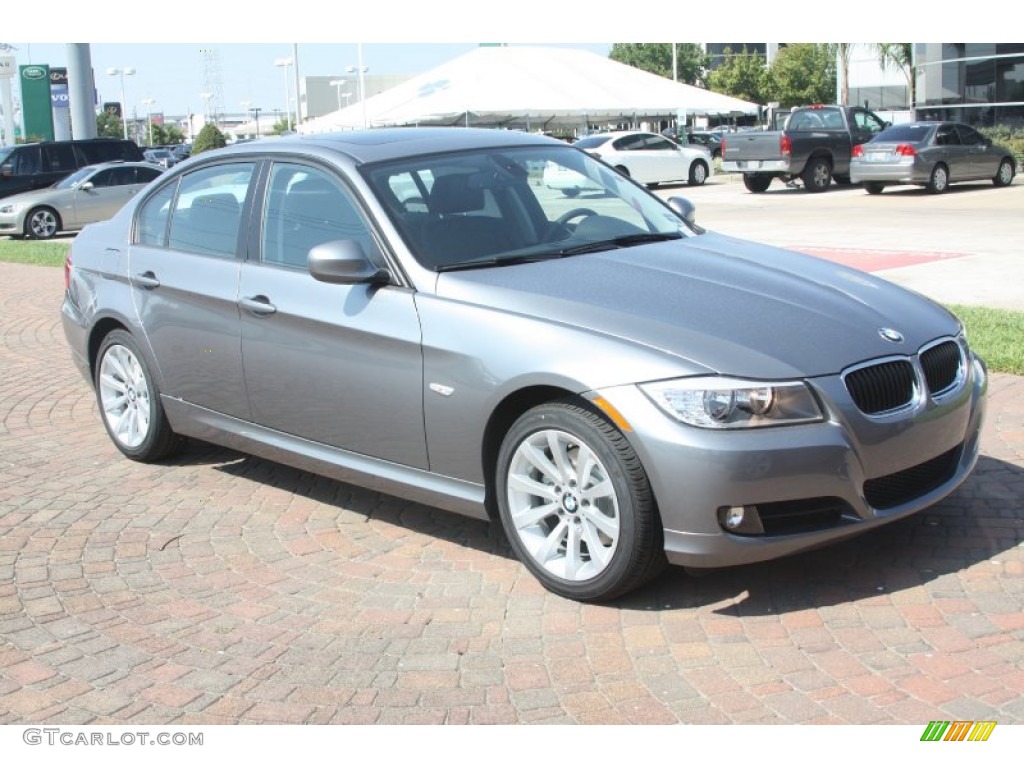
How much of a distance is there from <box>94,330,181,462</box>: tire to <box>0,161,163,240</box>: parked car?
18.7 metres

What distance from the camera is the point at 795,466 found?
13.8 ft

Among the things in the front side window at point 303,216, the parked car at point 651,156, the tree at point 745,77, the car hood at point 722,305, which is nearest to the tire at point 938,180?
the parked car at point 651,156

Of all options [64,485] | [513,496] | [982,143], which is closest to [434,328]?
[513,496]

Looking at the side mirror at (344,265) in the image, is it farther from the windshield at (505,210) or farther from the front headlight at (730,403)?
the front headlight at (730,403)

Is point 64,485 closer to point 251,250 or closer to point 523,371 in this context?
point 251,250

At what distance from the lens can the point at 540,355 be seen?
454 cm

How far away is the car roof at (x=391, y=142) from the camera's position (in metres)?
5.70

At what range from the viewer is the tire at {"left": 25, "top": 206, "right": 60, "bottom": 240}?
24734 millimetres

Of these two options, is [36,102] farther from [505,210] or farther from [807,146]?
[505,210]

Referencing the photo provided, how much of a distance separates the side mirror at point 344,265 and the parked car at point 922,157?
22106mm

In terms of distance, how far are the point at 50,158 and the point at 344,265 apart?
2491 centimetres

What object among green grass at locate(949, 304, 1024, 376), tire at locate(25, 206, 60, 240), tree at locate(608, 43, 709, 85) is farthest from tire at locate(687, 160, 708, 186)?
tree at locate(608, 43, 709, 85)

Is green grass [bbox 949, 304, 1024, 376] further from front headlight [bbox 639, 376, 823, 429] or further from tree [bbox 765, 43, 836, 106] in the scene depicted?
tree [bbox 765, 43, 836, 106]

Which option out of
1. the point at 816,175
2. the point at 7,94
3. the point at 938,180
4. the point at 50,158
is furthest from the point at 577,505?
the point at 7,94
